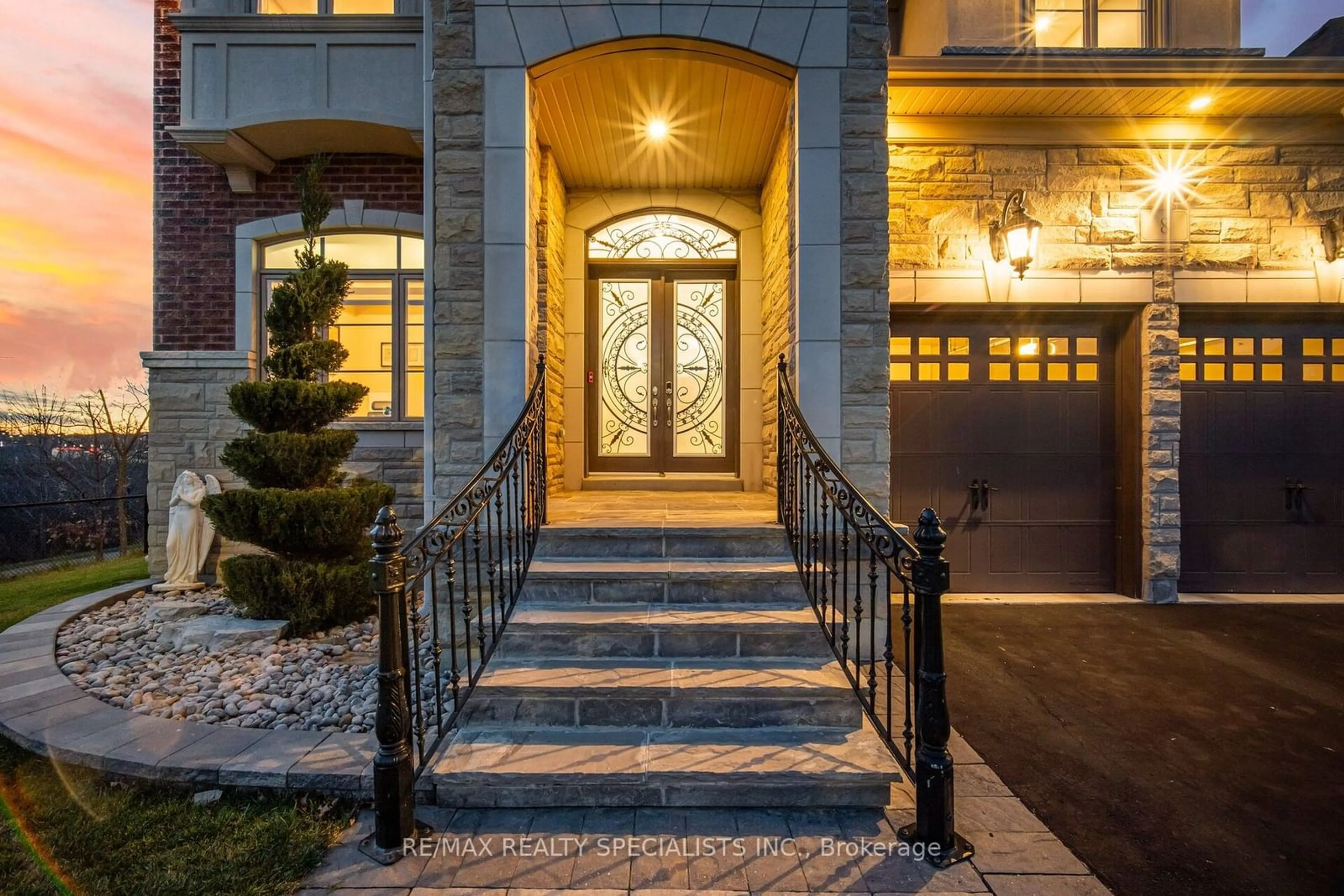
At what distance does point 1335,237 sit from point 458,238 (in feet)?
23.9

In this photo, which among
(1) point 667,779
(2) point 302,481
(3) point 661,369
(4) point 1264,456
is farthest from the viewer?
(3) point 661,369

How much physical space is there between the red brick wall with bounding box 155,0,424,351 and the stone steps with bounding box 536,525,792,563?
4045 millimetres

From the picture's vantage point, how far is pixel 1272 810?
2322mm

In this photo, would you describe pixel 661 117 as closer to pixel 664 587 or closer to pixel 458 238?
pixel 458 238

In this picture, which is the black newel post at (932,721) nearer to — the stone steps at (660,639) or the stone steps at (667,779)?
the stone steps at (667,779)

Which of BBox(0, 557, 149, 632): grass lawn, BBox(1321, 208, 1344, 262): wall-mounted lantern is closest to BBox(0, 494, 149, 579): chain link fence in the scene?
BBox(0, 557, 149, 632): grass lawn

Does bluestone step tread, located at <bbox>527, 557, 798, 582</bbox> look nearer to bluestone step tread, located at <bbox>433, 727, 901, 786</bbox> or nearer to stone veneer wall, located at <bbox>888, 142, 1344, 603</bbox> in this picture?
bluestone step tread, located at <bbox>433, 727, 901, 786</bbox>

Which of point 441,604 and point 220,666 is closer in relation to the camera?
point 220,666

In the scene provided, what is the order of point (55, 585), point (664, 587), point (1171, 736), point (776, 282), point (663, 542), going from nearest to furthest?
1. point (1171, 736)
2. point (664, 587)
3. point (663, 542)
4. point (776, 282)
5. point (55, 585)

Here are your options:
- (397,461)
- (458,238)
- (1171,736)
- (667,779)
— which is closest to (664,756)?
(667,779)

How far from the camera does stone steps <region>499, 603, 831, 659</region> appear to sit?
2949 mm

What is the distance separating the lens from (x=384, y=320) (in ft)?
19.1

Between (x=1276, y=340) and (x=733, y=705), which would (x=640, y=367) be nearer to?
(x=733, y=705)

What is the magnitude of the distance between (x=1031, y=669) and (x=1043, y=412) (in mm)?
2597
